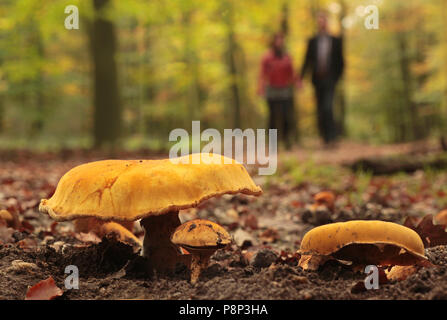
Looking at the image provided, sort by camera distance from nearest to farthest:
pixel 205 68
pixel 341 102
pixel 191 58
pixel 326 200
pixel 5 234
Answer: pixel 5 234 → pixel 326 200 → pixel 191 58 → pixel 205 68 → pixel 341 102

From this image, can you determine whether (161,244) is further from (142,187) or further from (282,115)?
(282,115)

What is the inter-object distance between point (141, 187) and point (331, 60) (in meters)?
9.44

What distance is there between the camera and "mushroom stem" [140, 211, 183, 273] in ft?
7.03

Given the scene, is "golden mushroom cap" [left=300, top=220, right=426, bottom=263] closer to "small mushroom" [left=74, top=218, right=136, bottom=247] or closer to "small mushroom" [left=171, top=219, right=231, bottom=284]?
"small mushroom" [left=171, top=219, right=231, bottom=284]

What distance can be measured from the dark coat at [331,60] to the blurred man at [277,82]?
0.49 meters

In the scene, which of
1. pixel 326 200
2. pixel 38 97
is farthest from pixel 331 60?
pixel 38 97

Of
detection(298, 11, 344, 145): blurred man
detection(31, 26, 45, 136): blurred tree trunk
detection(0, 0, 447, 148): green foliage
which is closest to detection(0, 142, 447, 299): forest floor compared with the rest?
detection(298, 11, 344, 145): blurred man

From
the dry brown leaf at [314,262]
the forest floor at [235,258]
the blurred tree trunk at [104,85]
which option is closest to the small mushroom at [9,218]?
the forest floor at [235,258]

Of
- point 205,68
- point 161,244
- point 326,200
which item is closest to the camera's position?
point 161,244

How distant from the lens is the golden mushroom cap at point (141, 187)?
1761mm

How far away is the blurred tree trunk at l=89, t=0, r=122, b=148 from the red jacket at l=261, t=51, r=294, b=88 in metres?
4.35

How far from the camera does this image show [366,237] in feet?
5.74

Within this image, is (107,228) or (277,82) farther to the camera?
(277,82)

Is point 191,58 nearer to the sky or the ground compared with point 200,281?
nearer to the sky
